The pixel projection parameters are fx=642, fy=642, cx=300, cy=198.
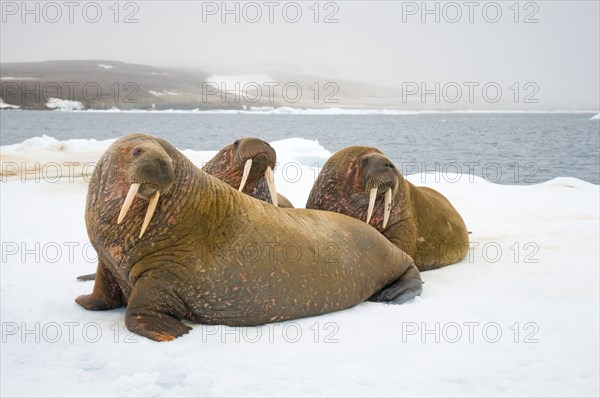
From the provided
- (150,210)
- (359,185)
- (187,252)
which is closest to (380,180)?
(359,185)

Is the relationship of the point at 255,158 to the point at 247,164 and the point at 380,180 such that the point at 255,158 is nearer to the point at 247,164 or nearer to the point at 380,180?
the point at 247,164

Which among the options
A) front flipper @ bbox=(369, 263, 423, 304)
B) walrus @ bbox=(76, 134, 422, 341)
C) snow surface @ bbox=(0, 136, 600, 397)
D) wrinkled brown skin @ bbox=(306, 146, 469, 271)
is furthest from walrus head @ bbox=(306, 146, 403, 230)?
walrus @ bbox=(76, 134, 422, 341)

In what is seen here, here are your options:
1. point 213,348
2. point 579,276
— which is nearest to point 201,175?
point 213,348

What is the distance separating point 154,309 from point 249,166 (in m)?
2.14

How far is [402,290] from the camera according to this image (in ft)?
15.7

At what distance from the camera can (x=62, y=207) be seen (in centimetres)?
882

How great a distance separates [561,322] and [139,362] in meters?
2.77

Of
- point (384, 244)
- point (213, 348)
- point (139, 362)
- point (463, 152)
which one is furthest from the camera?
point (463, 152)

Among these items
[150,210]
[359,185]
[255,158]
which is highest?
[255,158]

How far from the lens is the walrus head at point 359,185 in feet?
18.1

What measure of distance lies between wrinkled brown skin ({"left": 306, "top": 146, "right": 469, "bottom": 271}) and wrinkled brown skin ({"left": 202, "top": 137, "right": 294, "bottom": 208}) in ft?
1.74

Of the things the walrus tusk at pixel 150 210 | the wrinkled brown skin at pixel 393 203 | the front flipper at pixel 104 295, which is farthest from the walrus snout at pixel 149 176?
the wrinkled brown skin at pixel 393 203

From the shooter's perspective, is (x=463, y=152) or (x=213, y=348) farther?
(x=463, y=152)

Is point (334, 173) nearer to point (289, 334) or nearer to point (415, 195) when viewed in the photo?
point (415, 195)
